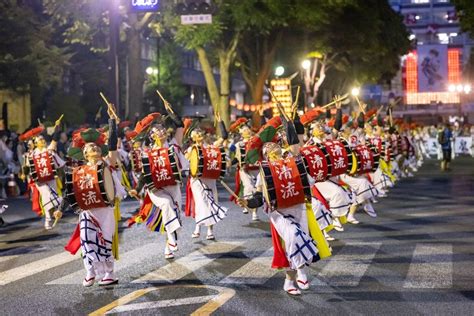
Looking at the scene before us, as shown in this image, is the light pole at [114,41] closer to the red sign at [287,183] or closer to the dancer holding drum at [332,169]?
the dancer holding drum at [332,169]

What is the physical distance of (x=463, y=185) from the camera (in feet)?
80.7

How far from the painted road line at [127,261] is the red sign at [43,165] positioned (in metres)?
3.47

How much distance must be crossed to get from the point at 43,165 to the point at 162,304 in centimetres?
798

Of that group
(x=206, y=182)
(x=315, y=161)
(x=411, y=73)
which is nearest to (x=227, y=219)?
(x=206, y=182)

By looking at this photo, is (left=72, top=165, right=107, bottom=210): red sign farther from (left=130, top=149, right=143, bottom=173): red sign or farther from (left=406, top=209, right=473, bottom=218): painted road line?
(left=406, top=209, right=473, bottom=218): painted road line

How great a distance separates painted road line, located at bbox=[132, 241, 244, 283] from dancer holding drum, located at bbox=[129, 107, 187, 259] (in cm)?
38

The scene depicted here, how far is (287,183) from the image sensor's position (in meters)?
9.23

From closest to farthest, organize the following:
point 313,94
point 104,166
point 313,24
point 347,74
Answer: point 104,166, point 313,24, point 313,94, point 347,74

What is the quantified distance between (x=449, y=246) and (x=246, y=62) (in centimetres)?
3492

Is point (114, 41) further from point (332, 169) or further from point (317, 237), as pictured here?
point (317, 237)

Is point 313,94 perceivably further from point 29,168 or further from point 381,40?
point 29,168

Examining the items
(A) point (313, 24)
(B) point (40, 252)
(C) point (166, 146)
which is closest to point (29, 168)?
(B) point (40, 252)

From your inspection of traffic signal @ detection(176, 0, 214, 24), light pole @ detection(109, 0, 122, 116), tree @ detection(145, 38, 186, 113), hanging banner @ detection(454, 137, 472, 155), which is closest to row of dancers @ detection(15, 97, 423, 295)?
traffic signal @ detection(176, 0, 214, 24)

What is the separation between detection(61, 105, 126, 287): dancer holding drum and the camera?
992cm
